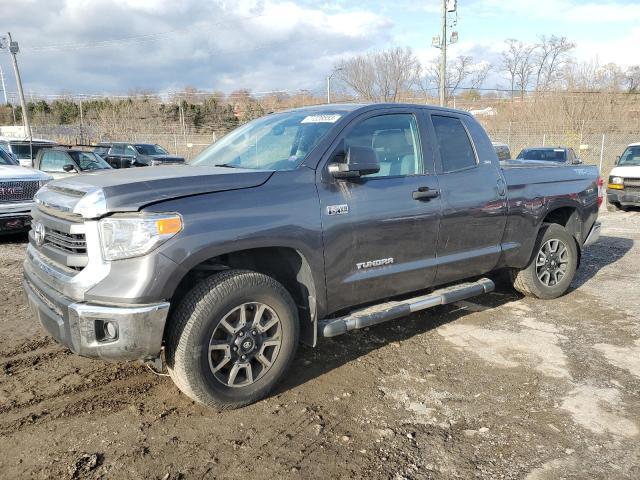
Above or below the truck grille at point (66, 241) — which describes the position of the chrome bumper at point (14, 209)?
below

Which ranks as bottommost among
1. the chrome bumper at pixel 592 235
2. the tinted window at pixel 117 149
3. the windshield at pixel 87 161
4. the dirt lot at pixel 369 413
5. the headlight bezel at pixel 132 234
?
the dirt lot at pixel 369 413

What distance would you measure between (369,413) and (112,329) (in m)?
1.66

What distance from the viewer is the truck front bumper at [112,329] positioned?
2.82 m

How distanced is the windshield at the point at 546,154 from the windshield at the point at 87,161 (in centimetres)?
1254

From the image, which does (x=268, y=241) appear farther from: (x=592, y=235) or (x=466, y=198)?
(x=592, y=235)

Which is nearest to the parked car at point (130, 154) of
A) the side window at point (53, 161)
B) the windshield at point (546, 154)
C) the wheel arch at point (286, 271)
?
the side window at point (53, 161)

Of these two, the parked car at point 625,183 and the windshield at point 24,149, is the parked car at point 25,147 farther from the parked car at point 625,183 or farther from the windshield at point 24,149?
the parked car at point 625,183

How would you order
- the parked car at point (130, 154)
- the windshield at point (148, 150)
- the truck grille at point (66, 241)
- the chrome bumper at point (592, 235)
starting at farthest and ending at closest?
the windshield at point (148, 150) → the parked car at point (130, 154) → the chrome bumper at point (592, 235) → the truck grille at point (66, 241)

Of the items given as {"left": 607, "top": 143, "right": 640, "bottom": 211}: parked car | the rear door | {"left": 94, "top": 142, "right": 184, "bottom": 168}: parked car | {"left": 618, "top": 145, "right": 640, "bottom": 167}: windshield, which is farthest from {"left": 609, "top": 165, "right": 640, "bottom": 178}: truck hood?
{"left": 94, "top": 142, "right": 184, "bottom": 168}: parked car

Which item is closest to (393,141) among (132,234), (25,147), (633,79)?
(132,234)

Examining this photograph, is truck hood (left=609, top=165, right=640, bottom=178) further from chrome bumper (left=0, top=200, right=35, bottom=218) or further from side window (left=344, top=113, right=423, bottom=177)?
chrome bumper (left=0, top=200, right=35, bottom=218)

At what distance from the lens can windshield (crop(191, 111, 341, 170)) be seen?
3709 mm

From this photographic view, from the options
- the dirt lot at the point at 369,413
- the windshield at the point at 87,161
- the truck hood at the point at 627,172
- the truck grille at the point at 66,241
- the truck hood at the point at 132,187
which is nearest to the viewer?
the dirt lot at the point at 369,413

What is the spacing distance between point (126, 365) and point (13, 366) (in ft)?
2.77
